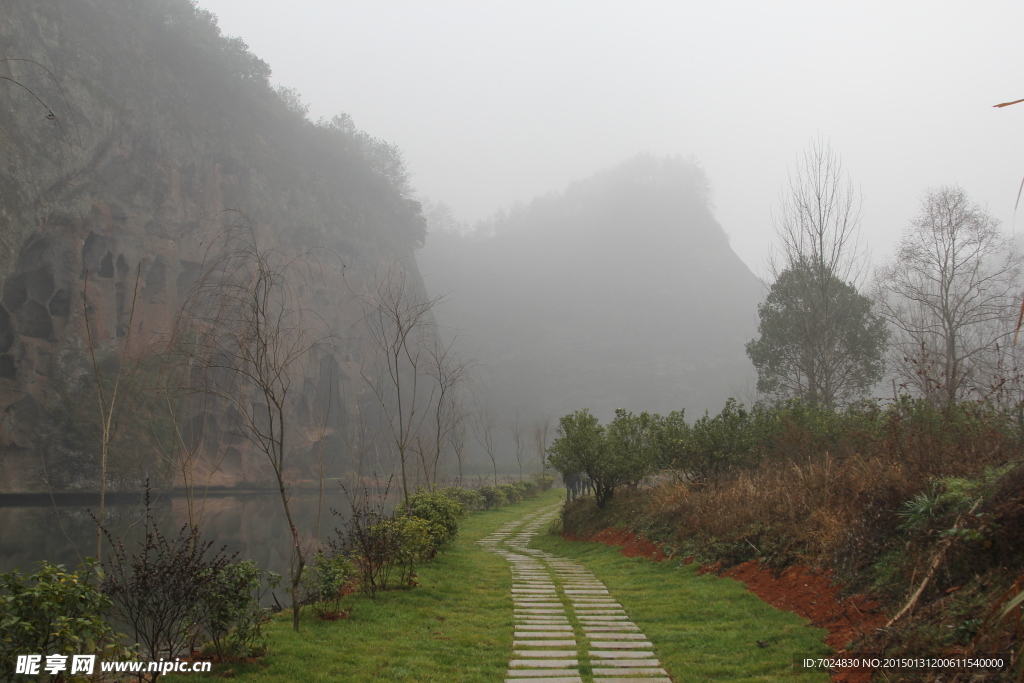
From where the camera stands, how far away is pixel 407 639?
5531 millimetres

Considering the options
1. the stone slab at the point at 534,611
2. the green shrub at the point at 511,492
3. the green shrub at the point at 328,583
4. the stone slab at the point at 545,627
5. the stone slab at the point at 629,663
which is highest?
the green shrub at the point at 328,583

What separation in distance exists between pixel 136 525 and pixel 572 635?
1503 centimetres

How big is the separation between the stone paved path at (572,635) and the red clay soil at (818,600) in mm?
1426

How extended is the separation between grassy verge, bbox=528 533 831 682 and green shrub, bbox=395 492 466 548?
9.15 feet

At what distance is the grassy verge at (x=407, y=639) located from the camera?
15.0ft

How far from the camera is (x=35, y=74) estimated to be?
23.1 meters

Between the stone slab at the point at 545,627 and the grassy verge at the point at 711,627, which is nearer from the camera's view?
the grassy verge at the point at 711,627

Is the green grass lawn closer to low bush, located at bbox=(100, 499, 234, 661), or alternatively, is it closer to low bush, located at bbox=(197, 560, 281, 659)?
low bush, located at bbox=(197, 560, 281, 659)

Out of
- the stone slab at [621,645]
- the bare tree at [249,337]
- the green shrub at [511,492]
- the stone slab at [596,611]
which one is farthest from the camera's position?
the green shrub at [511,492]

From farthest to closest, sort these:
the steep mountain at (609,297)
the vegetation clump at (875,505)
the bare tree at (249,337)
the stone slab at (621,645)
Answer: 1. the steep mountain at (609,297)
2. the bare tree at (249,337)
3. the stone slab at (621,645)
4. the vegetation clump at (875,505)

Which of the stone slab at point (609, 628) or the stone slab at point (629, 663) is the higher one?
the stone slab at point (629, 663)

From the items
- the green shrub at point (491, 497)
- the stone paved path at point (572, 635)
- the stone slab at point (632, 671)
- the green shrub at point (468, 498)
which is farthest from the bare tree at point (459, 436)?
the stone slab at point (632, 671)

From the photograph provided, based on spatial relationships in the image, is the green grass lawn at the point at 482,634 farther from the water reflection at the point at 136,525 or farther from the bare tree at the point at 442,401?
the bare tree at the point at 442,401

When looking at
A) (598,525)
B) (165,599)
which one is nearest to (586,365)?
(598,525)
